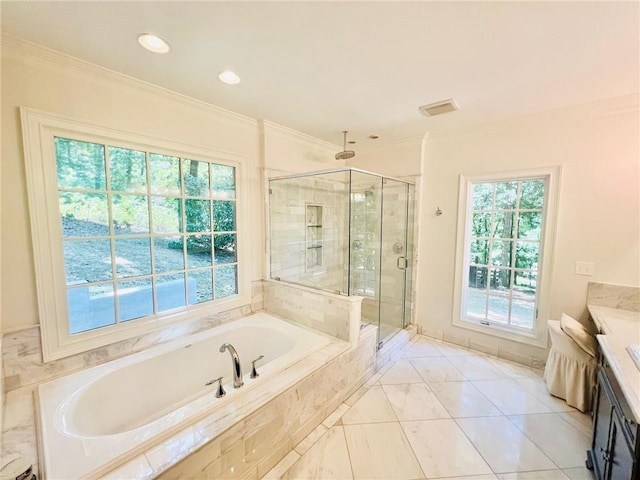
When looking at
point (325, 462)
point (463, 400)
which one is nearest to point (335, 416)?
point (325, 462)

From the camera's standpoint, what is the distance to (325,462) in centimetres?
166

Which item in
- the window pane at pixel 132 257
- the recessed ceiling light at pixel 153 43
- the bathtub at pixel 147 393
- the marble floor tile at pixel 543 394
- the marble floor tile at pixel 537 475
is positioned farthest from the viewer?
the marble floor tile at pixel 543 394

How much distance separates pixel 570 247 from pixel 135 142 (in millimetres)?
3811

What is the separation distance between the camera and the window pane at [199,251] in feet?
7.98

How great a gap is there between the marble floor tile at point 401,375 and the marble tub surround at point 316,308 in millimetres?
592

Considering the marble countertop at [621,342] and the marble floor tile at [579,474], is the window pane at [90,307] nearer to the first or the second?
the marble countertop at [621,342]

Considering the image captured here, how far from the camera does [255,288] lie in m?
2.90

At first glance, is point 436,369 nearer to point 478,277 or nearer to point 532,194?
point 478,277

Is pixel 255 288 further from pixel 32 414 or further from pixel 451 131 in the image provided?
pixel 451 131

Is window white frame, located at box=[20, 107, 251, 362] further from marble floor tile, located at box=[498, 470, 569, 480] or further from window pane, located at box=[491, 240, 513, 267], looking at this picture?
window pane, located at box=[491, 240, 513, 267]

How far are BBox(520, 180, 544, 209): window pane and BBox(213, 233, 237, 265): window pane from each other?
300cm

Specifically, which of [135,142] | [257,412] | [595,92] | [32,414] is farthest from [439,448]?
[135,142]

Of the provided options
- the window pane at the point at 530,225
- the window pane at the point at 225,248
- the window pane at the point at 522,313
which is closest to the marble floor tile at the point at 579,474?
the window pane at the point at 522,313

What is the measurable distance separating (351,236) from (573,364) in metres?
2.13
